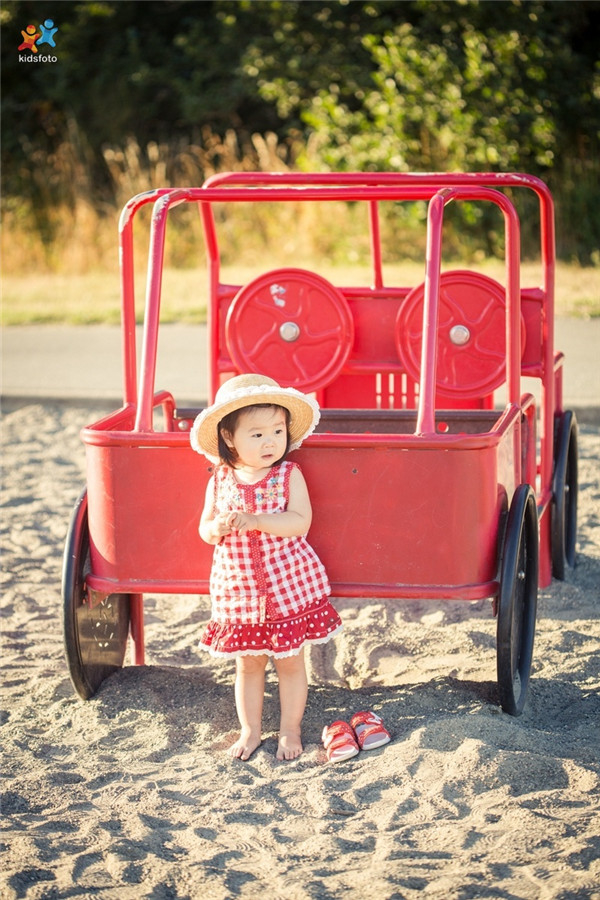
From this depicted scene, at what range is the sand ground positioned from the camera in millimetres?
2402

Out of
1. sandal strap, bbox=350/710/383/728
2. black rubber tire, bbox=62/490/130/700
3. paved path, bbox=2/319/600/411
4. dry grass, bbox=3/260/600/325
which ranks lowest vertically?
sandal strap, bbox=350/710/383/728

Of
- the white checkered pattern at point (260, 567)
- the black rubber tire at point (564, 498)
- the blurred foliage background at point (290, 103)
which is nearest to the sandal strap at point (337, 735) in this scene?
the white checkered pattern at point (260, 567)

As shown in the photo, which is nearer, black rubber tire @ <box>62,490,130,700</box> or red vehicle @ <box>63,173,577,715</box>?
red vehicle @ <box>63,173,577,715</box>

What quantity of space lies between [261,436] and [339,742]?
0.80 metres

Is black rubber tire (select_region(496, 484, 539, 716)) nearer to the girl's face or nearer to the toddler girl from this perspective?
the toddler girl

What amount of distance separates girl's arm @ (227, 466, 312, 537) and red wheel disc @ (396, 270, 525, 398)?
55.1 inches

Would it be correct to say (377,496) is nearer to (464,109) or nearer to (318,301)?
(318,301)

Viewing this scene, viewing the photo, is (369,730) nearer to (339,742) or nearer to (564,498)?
(339,742)

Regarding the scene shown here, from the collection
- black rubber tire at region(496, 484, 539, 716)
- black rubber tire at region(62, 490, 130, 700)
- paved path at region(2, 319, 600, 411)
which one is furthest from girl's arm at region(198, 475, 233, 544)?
paved path at region(2, 319, 600, 411)

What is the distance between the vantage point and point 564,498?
4.40m

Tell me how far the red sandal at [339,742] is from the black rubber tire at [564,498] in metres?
1.54

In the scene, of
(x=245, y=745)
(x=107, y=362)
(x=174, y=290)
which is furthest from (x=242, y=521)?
(x=174, y=290)

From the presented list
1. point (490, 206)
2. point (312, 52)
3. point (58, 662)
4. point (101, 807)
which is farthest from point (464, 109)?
→ point (101, 807)

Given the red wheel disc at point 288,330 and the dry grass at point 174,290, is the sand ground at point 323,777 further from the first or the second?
the dry grass at point 174,290
